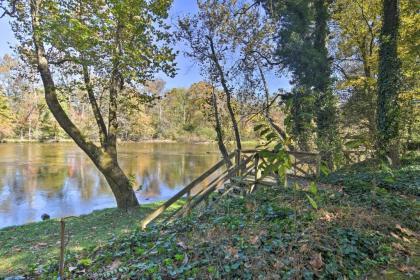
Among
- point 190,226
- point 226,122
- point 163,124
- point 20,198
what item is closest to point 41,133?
Answer: point 163,124

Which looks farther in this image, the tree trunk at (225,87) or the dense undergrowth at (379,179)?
the tree trunk at (225,87)

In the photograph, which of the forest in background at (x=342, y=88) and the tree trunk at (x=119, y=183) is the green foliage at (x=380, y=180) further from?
the tree trunk at (x=119, y=183)

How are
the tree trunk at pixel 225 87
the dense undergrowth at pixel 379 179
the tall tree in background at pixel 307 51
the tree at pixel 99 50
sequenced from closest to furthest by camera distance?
the dense undergrowth at pixel 379 179
the tree at pixel 99 50
the tall tree in background at pixel 307 51
the tree trunk at pixel 225 87

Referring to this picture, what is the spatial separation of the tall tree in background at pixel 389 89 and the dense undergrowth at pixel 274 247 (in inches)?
221

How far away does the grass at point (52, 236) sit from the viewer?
5.67 metres

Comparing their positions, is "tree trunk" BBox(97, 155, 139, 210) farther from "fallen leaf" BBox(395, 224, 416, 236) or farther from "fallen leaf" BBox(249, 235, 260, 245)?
"fallen leaf" BBox(395, 224, 416, 236)

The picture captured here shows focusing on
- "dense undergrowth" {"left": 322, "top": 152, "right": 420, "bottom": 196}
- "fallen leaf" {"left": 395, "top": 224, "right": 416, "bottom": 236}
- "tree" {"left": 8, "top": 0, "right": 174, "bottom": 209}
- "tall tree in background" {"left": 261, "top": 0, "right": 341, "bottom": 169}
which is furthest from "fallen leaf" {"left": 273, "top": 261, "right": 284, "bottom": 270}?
"tall tree in background" {"left": 261, "top": 0, "right": 341, "bottom": 169}

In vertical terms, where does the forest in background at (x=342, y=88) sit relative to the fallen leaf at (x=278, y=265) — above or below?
above

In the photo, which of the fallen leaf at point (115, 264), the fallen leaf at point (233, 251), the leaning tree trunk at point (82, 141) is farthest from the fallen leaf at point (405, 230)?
the leaning tree trunk at point (82, 141)

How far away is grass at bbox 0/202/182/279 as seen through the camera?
567 cm

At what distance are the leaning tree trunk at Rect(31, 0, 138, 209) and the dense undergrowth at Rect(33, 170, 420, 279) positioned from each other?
242 inches

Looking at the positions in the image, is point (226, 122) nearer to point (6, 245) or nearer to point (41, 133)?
point (6, 245)

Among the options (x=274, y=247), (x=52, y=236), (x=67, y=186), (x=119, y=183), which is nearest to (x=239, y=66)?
(x=119, y=183)

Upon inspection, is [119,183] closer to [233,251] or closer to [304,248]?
[233,251]
